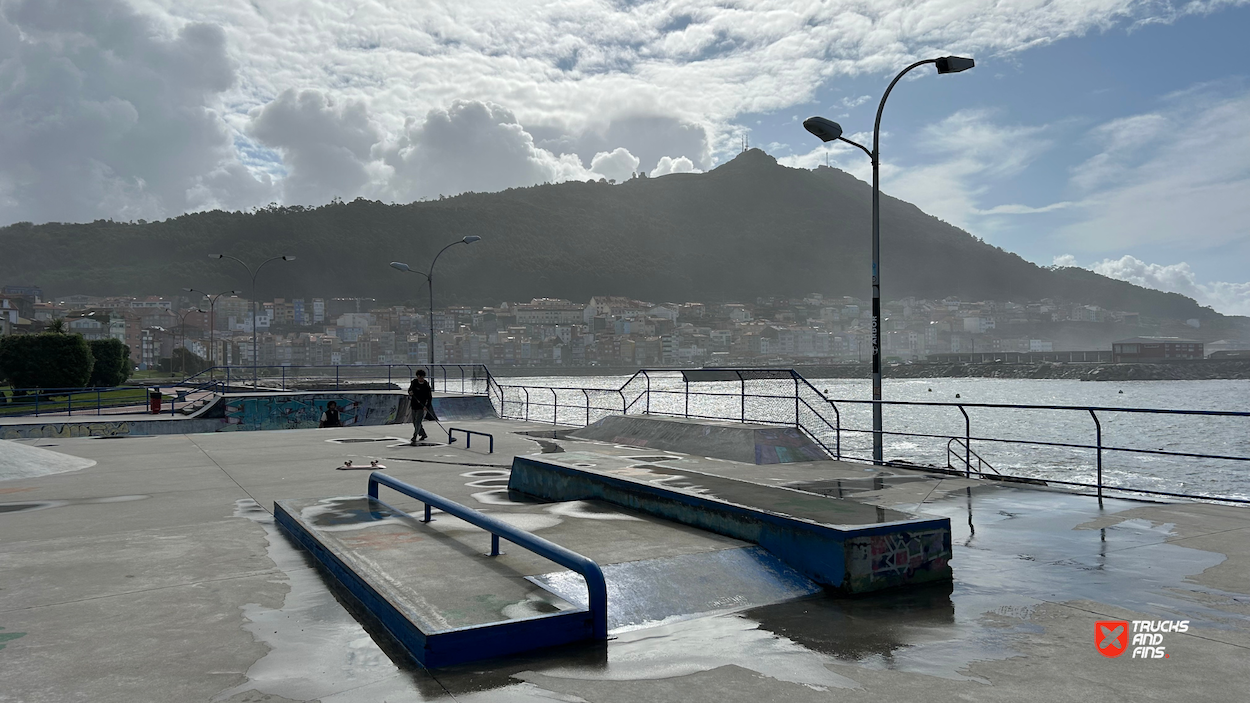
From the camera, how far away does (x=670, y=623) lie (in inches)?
214

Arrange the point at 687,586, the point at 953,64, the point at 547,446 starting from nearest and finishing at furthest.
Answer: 1. the point at 687,586
2. the point at 953,64
3. the point at 547,446

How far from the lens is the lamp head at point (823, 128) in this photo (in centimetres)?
1611

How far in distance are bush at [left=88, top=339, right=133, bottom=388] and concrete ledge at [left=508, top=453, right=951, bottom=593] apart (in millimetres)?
66730

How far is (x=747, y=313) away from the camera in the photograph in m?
188

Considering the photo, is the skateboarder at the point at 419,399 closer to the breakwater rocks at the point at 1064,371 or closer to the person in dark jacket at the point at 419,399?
the person in dark jacket at the point at 419,399

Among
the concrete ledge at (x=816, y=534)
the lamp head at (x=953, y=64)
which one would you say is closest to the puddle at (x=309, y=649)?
the concrete ledge at (x=816, y=534)

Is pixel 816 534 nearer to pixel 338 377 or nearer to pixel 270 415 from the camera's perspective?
pixel 270 415


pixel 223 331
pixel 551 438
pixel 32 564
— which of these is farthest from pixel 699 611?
pixel 223 331

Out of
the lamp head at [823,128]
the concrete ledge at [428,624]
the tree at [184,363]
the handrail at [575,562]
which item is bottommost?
the concrete ledge at [428,624]

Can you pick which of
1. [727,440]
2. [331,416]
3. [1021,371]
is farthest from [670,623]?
[1021,371]

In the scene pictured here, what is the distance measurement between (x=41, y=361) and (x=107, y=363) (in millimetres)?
12358

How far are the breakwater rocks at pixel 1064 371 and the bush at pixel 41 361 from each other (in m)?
124

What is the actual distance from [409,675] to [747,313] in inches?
7312

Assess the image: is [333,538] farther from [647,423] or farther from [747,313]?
[747,313]
